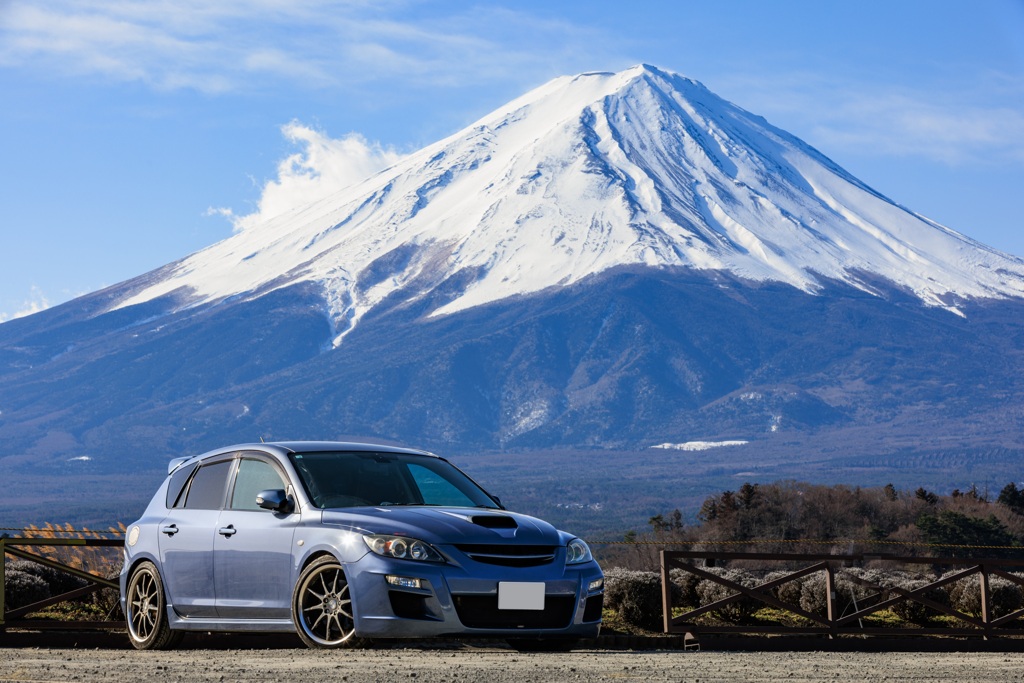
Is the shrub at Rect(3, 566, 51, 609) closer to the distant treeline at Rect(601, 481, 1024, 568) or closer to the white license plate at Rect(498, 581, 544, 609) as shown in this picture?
the white license plate at Rect(498, 581, 544, 609)

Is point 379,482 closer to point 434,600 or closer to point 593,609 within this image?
point 434,600

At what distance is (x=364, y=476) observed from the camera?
42.5 feet

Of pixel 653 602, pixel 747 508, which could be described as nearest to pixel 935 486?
pixel 747 508

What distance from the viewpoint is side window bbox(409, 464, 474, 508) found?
514 inches

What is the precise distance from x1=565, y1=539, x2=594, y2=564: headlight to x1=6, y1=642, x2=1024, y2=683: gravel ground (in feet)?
2.44

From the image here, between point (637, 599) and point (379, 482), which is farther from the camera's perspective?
point (637, 599)

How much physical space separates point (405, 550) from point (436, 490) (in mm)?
1477

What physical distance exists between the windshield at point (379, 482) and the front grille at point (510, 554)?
1067 mm

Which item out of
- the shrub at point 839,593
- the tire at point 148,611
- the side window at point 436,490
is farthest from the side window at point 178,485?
the shrub at point 839,593

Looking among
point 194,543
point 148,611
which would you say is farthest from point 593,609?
point 148,611

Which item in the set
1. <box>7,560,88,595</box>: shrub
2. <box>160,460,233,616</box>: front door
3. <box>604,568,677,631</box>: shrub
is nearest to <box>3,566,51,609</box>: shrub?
<box>7,560,88,595</box>: shrub

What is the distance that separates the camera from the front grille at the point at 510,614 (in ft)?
38.5

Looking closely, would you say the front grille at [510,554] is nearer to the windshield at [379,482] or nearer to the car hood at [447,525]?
the car hood at [447,525]

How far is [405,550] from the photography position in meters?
11.8
